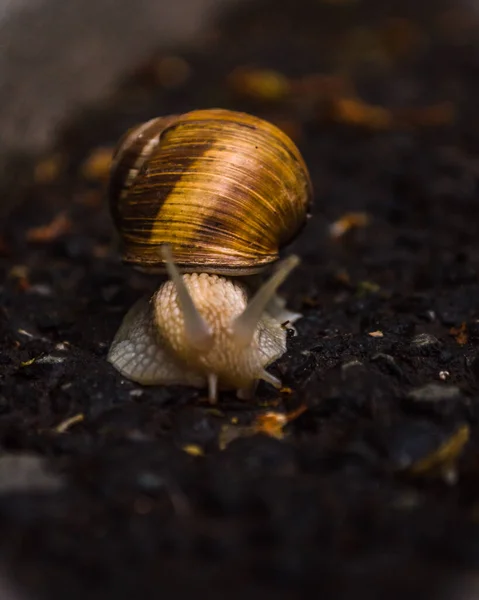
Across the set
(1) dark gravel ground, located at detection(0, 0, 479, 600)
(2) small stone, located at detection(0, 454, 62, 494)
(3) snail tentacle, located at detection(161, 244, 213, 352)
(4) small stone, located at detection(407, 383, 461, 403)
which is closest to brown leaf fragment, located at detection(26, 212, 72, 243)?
(1) dark gravel ground, located at detection(0, 0, 479, 600)

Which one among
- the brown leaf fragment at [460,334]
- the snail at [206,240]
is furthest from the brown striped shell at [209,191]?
the brown leaf fragment at [460,334]

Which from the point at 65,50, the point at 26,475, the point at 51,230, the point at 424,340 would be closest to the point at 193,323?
the point at 26,475

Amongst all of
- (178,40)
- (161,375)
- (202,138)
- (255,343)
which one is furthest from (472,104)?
(161,375)

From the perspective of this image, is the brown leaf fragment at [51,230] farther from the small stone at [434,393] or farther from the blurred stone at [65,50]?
the small stone at [434,393]

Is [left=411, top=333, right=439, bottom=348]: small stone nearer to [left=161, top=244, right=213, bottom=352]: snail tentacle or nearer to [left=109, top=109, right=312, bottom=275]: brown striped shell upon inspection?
[left=109, top=109, right=312, bottom=275]: brown striped shell

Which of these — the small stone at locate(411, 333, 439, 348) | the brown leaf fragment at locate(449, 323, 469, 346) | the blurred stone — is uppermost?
the blurred stone

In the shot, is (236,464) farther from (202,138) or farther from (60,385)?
(202,138)
